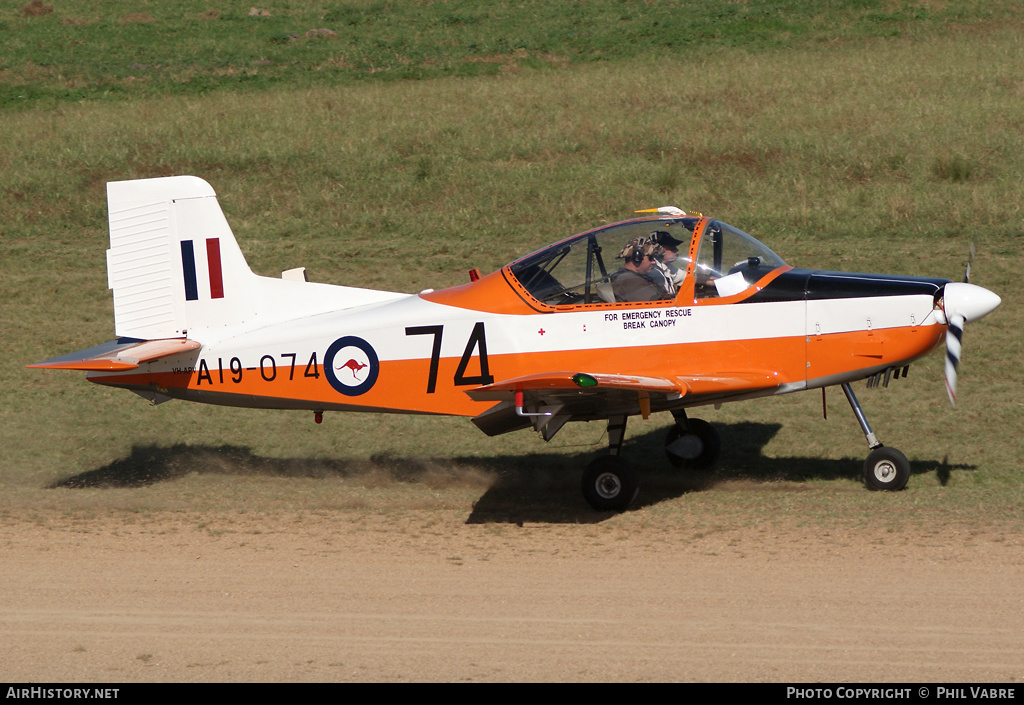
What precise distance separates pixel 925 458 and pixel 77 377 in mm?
10540

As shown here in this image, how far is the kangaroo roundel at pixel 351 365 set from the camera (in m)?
9.27

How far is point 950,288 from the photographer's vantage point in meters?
8.33

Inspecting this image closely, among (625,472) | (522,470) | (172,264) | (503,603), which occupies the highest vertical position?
(172,264)

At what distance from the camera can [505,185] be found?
18.7 meters

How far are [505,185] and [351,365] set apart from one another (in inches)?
395

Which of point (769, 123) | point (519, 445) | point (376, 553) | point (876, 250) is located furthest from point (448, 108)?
point (376, 553)

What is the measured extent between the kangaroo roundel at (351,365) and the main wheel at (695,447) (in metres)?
3.12

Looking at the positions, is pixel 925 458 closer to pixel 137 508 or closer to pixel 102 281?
pixel 137 508

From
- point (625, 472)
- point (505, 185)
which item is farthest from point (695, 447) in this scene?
point (505, 185)

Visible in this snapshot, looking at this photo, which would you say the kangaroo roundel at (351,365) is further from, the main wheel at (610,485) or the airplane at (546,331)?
the main wheel at (610,485)

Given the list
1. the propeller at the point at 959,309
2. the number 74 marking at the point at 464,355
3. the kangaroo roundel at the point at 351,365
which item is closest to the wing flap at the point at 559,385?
the number 74 marking at the point at 464,355

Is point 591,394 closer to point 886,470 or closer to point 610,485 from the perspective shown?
point 610,485

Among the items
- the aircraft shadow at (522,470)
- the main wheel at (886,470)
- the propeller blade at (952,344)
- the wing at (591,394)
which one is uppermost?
the propeller blade at (952,344)

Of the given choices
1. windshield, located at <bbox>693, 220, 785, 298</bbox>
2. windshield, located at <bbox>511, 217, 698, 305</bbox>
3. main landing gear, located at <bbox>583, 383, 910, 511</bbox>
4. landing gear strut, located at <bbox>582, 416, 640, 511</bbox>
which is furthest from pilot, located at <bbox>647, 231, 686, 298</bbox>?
landing gear strut, located at <bbox>582, 416, 640, 511</bbox>
